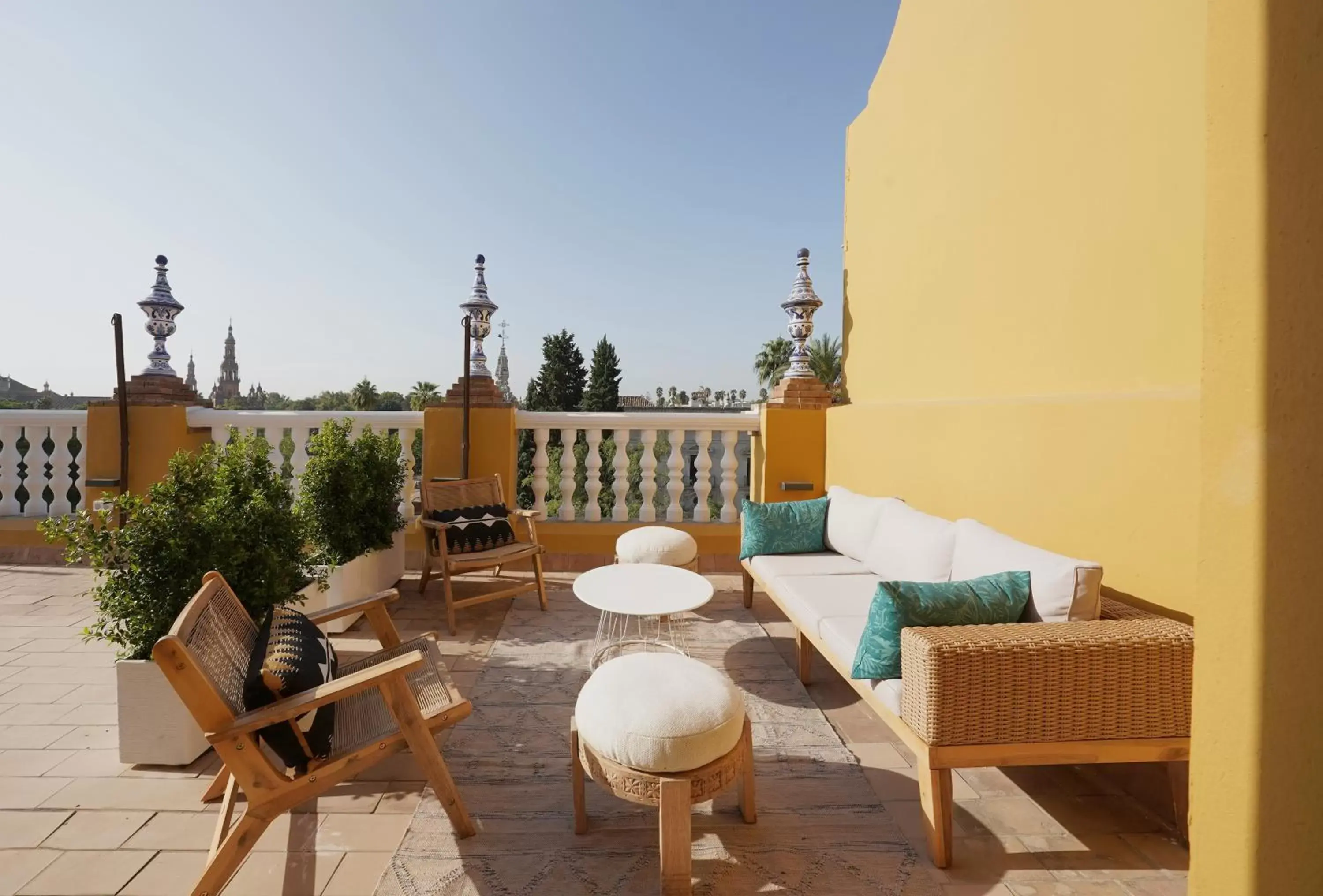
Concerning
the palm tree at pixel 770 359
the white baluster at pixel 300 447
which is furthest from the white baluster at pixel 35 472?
the palm tree at pixel 770 359

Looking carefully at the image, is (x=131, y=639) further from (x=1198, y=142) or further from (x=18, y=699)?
(x=1198, y=142)

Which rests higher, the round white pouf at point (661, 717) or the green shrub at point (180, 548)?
the green shrub at point (180, 548)

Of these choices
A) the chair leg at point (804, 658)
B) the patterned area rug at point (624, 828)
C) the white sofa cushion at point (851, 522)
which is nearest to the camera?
the patterned area rug at point (624, 828)

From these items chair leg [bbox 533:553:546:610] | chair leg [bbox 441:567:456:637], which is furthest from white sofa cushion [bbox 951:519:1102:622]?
chair leg [bbox 441:567:456:637]

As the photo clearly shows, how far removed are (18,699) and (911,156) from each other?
241 inches

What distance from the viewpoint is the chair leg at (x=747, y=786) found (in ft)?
6.33

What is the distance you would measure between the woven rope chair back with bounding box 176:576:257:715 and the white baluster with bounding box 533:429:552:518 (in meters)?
3.01

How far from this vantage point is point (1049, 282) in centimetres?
297

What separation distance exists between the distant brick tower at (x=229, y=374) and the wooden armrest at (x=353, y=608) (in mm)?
62100

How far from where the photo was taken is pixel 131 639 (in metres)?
2.29

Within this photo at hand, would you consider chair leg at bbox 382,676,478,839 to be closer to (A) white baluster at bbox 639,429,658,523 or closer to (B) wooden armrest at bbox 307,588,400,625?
(B) wooden armrest at bbox 307,588,400,625

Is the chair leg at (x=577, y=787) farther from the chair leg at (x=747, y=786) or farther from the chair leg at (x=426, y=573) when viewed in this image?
the chair leg at (x=426, y=573)

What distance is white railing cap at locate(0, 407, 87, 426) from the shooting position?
5086 mm

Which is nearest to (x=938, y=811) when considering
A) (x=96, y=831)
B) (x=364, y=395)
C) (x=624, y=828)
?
Result: (x=624, y=828)
